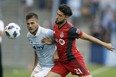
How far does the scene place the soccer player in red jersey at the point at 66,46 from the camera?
42.7 feet

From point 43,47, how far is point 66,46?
598mm

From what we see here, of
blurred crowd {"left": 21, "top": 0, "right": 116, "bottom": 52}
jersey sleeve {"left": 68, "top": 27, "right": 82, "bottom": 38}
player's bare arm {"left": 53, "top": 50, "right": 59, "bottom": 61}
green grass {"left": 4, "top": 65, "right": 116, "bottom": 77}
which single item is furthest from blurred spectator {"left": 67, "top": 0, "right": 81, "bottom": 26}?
jersey sleeve {"left": 68, "top": 27, "right": 82, "bottom": 38}

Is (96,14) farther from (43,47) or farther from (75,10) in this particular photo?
(43,47)

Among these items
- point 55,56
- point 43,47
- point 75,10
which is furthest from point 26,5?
point 55,56

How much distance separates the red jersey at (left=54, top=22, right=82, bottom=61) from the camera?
13.1 metres

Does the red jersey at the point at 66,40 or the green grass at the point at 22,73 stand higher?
the red jersey at the point at 66,40

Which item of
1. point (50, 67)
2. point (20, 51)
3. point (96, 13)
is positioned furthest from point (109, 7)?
point (50, 67)

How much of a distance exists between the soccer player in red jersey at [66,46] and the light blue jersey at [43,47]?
0.58 ft

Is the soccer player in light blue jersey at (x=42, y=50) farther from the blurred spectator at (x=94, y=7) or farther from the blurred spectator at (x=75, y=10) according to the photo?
the blurred spectator at (x=94, y=7)

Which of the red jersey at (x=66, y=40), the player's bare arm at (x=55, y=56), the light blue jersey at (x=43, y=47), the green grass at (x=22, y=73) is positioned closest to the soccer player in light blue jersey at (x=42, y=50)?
the light blue jersey at (x=43, y=47)

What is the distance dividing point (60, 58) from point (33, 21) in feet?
3.36

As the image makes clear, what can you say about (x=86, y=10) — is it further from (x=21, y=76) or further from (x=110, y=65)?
(x=21, y=76)

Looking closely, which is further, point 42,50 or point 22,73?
point 22,73

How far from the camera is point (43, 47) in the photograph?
530 inches
